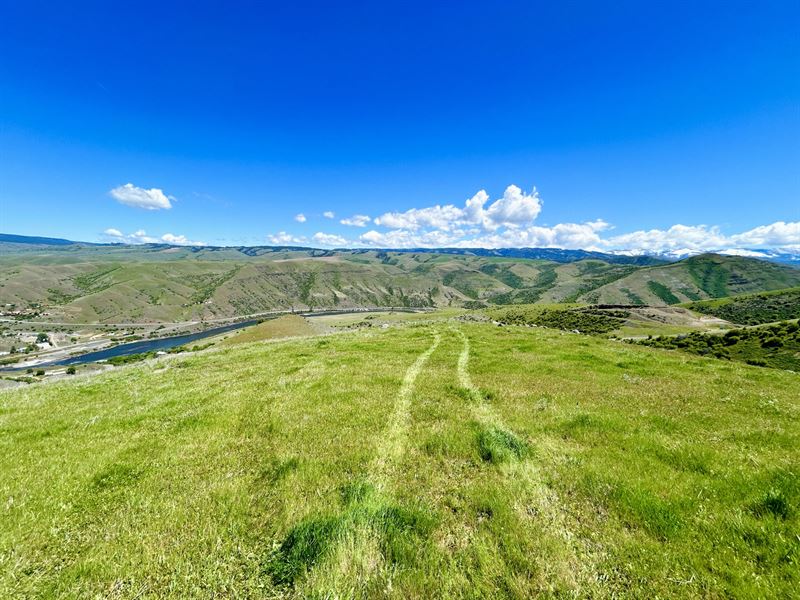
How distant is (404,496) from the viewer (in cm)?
727

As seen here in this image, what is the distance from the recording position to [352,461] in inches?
345

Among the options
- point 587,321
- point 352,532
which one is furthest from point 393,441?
point 587,321

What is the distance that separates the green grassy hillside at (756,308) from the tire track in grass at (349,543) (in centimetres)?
17991

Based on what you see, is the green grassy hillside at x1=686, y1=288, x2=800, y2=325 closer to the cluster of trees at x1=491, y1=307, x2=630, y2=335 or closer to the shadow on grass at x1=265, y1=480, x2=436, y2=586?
the cluster of trees at x1=491, y1=307, x2=630, y2=335

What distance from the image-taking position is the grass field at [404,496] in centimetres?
→ 512

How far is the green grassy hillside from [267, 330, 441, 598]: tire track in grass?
180 m

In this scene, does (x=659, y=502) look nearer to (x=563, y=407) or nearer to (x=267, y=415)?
(x=563, y=407)

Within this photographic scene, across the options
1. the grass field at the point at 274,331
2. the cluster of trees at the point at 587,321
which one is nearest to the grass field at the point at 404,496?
the grass field at the point at 274,331

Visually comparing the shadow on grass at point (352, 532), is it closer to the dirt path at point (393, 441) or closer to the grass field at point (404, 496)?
the grass field at point (404, 496)

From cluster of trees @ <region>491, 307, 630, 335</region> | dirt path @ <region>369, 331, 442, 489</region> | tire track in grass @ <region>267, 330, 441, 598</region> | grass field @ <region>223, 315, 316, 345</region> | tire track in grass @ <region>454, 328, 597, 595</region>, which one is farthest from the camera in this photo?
cluster of trees @ <region>491, 307, 630, 335</region>

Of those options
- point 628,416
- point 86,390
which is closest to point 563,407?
point 628,416

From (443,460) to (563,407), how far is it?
6559 millimetres

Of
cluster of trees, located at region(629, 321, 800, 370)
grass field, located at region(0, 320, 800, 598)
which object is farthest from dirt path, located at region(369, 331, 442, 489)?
cluster of trees, located at region(629, 321, 800, 370)

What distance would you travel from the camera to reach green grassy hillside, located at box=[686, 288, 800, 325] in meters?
138
